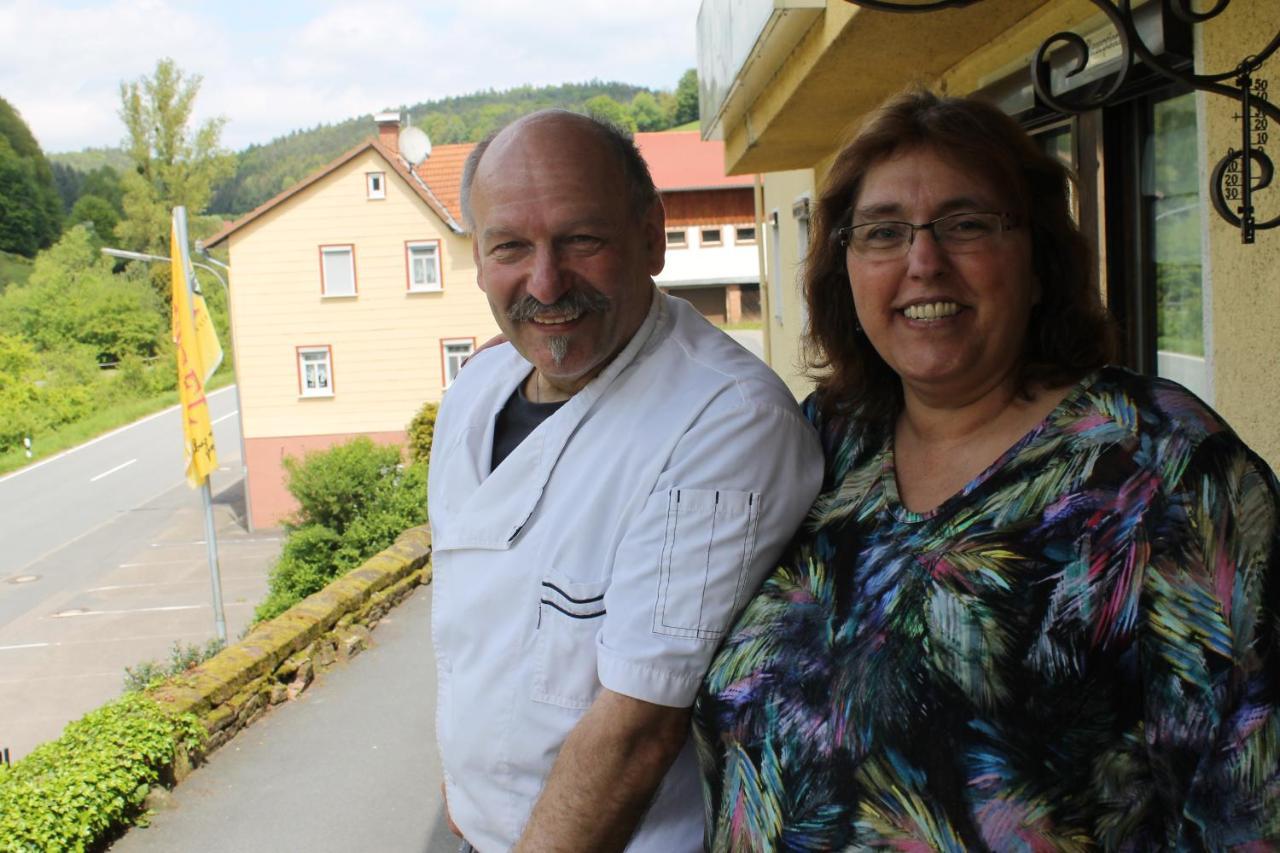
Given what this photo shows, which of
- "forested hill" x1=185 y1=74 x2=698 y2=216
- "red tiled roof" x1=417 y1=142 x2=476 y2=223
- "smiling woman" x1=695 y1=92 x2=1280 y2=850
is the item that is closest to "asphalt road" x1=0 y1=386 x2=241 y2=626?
"red tiled roof" x1=417 y1=142 x2=476 y2=223

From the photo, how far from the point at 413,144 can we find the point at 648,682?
27.5 m

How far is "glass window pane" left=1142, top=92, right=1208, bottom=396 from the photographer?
11.3 feet

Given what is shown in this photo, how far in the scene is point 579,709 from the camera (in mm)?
1688

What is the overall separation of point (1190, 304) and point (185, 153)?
7152 cm

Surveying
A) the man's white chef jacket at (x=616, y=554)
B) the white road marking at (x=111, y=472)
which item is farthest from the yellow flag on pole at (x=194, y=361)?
the white road marking at (x=111, y=472)

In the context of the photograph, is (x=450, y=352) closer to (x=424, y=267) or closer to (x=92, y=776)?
→ (x=424, y=267)

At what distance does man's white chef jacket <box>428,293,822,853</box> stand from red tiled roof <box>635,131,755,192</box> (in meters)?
42.1

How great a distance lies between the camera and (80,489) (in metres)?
44.0

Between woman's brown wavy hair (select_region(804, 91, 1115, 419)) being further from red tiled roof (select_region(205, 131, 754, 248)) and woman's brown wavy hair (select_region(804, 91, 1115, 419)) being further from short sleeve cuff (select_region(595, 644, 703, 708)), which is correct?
red tiled roof (select_region(205, 131, 754, 248))

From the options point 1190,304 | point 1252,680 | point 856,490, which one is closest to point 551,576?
point 856,490

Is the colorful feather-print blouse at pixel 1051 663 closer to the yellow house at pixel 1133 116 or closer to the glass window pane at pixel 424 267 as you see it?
the yellow house at pixel 1133 116

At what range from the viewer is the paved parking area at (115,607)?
20641 mm

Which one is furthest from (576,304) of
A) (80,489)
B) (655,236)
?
(80,489)

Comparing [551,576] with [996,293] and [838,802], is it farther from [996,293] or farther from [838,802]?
[996,293]
